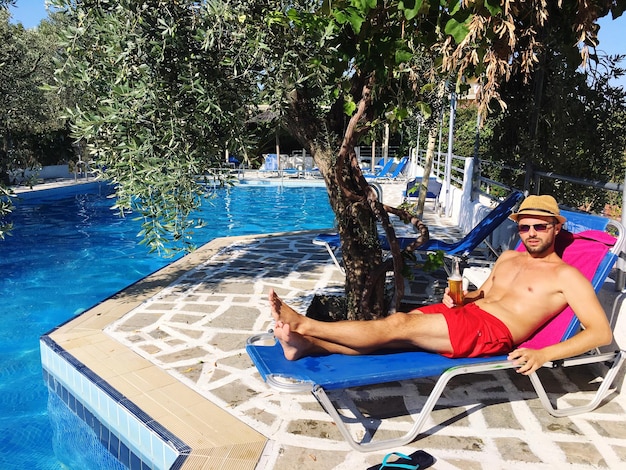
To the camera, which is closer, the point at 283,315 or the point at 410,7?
the point at 410,7

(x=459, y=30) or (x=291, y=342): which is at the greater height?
(x=459, y=30)

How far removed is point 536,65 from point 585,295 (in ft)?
11.6

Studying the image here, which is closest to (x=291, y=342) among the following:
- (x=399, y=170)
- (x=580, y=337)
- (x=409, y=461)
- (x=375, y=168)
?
(x=409, y=461)

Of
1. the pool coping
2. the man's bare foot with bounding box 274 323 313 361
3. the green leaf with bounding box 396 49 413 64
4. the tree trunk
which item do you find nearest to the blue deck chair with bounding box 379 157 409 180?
the pool coping

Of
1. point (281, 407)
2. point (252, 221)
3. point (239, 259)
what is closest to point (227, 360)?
point (281, 407)

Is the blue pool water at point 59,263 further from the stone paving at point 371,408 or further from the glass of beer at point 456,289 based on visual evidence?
the glass of beer at point 456,289

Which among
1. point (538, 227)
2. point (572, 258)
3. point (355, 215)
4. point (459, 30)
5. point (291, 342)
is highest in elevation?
point (459, 30)

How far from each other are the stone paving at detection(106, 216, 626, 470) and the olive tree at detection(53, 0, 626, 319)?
1357 millimetres

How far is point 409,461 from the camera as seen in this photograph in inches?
121

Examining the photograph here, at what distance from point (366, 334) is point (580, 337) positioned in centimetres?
137

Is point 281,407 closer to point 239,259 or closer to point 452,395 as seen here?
point 452,395

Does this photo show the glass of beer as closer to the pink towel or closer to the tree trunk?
the pink towel

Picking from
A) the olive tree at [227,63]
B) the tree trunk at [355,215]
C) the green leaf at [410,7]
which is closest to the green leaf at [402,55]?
the olive tree at [227,63]

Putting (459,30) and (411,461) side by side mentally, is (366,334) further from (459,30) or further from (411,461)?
(459,30)
